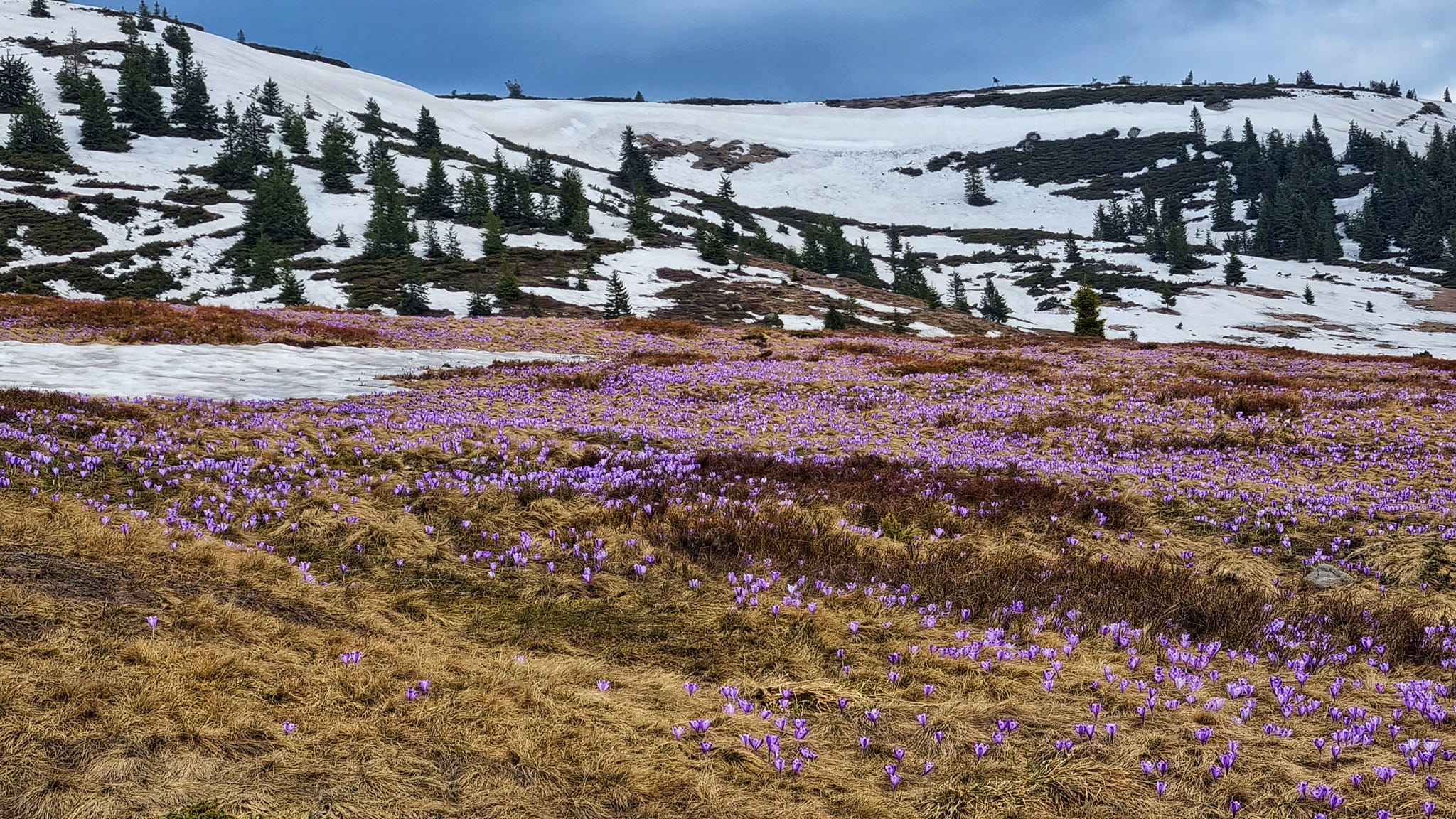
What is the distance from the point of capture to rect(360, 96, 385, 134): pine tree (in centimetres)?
14812

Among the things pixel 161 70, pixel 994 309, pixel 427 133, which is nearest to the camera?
pixel 994 309

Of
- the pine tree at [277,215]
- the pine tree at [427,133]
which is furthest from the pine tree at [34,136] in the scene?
the pine tree at [427,133]

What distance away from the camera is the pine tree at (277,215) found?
83312mm

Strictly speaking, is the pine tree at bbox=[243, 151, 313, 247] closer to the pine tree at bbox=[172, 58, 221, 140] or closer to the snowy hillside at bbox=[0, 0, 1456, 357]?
the snowy hillside at bbox=[0, 0, 1456, 357]

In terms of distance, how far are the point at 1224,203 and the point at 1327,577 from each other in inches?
8190

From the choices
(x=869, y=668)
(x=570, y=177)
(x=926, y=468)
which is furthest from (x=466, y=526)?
(x=570, y=177)

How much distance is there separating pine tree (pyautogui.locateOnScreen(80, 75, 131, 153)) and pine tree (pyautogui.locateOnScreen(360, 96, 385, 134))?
1800 inches

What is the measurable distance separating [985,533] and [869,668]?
3.99m

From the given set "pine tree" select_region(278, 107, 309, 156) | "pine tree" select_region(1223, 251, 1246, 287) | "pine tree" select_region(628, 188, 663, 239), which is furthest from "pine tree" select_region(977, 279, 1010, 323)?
"pine tree" select_region(278, 107, 309, 156)

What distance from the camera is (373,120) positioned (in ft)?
520

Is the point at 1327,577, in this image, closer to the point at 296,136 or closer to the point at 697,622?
the point at 697,622

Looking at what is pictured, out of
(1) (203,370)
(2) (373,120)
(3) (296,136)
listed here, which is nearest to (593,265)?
(1) (203,370)

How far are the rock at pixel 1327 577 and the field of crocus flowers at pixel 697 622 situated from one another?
0.38 ft

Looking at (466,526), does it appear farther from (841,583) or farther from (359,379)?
(359,379)
